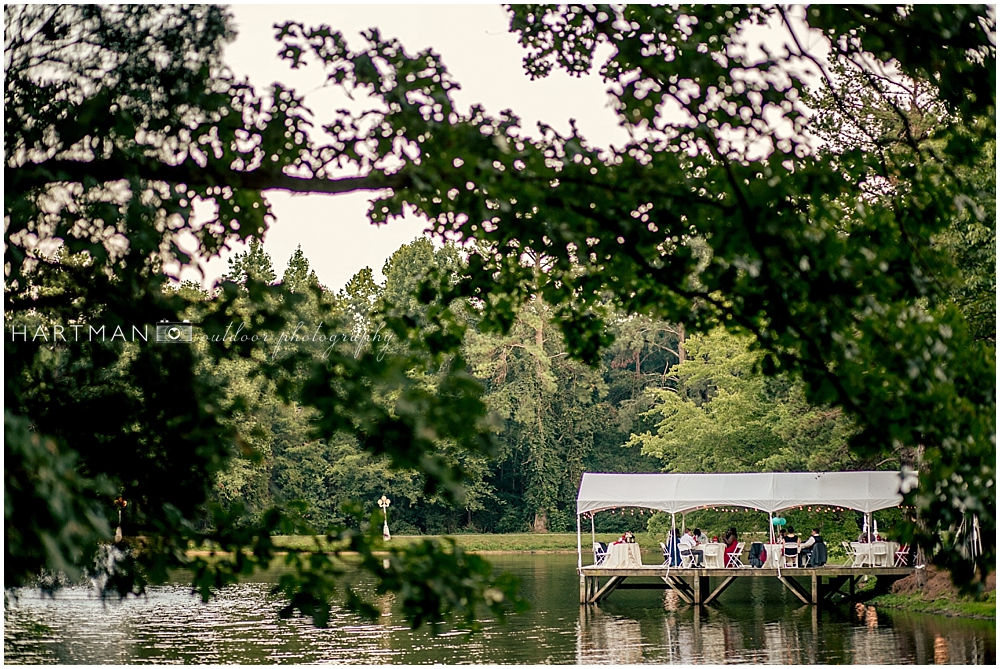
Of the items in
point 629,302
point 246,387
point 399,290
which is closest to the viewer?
point 629,302

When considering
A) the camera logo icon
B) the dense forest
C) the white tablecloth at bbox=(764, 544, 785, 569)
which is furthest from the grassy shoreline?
the dense forest

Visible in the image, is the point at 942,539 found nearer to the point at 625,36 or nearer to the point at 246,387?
the point at 625,36

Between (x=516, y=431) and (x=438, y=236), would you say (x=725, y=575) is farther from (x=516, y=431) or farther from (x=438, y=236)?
(x=516, y=431)

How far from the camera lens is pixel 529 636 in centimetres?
1730

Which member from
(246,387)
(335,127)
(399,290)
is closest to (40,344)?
(335,127)

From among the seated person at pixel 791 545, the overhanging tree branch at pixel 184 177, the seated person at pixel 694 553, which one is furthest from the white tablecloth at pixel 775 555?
the overhanging tree branch at pixel 184 177

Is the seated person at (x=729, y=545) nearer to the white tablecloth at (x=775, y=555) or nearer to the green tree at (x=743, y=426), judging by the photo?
the white tablecloth at (x=775, y=555)

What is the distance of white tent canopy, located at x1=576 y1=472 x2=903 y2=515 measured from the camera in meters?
22.1

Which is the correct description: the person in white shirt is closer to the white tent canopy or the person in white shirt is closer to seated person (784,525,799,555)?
seated person (784,525,799,555)

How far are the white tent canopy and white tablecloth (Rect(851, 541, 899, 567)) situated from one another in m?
0.78

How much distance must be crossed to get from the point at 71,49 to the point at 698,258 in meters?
2.60

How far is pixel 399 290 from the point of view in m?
52.1

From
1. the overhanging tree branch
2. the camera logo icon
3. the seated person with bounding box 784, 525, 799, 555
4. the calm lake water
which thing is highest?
the overhanging tree branch

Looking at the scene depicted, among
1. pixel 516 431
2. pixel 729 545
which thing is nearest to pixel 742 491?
pixel 729 545
